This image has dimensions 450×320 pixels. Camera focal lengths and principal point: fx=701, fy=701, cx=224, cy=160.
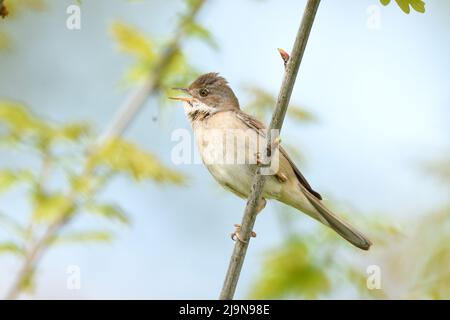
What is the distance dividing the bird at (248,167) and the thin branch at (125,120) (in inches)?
11.4

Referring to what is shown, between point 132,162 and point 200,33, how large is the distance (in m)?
1.02

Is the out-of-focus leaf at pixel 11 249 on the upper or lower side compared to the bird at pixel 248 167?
lower

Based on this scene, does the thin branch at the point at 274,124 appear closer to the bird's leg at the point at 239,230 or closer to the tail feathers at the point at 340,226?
the bird's leg at the point at 239,230

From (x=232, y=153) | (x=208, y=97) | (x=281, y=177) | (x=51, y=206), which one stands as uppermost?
(x=208, y=97)

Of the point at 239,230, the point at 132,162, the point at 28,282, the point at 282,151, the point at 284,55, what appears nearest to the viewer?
the point at 284,55

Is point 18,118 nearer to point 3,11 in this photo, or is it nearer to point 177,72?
point 177,72

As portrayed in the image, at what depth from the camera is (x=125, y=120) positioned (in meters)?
4.44

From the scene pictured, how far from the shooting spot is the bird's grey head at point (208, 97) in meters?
5.09

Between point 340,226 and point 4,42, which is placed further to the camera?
point 4,42

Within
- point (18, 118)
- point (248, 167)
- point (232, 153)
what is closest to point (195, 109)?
point (232, 153)

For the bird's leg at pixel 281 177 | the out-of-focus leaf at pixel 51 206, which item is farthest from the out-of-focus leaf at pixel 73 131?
the bird's leg at pixel 281 177

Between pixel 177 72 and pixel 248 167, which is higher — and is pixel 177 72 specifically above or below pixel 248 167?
above
